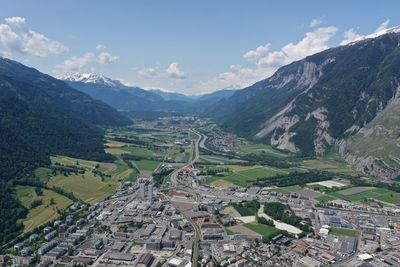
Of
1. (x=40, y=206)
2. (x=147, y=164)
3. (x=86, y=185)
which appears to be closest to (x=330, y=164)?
(x=147, y=164)

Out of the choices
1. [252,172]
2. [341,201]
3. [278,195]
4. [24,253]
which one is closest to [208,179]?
[252,172]

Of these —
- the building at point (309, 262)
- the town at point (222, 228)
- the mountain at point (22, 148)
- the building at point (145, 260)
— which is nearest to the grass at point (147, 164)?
the mountain at point (22, 148)

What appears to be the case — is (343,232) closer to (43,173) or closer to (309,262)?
(309,262)

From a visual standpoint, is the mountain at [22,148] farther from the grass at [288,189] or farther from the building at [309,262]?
the grass at [288,189]

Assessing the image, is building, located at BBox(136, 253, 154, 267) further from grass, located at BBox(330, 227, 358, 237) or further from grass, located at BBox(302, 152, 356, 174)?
grass, located at BBox(302, 152, 356, 174)

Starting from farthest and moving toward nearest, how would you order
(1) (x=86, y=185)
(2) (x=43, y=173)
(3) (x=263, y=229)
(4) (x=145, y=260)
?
(2) (x=43, y=173) < (1) (x=86, y=185) < (3) (x=263, y=229) < (4) (x=145, y=260)
